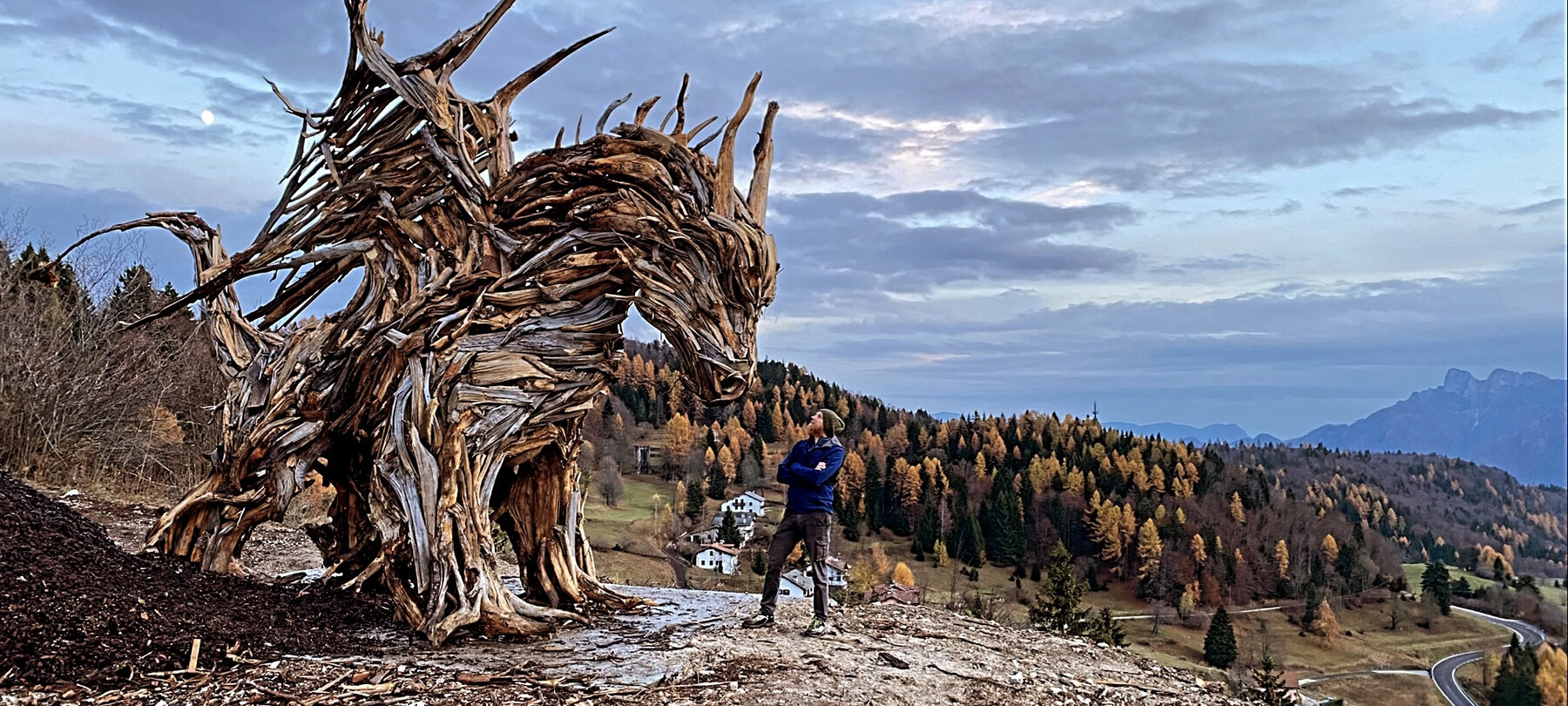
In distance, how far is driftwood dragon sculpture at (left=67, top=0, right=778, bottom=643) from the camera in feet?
26.7

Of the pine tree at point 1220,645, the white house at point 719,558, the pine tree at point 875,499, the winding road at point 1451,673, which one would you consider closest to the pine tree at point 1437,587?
the winding road at point 1451,673

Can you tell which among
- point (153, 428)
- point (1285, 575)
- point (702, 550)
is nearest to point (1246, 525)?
point (1285, 575)

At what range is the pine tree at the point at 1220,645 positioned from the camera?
4262cm

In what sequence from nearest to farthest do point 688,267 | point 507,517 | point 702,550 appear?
point 688,267 → point 507,517 → point 702,550

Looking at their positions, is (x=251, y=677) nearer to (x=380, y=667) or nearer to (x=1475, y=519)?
(x=380, y=667)

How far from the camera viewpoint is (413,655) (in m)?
7.18

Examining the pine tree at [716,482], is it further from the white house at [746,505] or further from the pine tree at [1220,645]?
the pine tree at [1220,645]

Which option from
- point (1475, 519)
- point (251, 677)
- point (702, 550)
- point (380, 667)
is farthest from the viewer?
point (1475, 519)

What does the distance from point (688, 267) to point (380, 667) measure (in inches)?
148

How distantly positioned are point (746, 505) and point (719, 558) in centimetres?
1055

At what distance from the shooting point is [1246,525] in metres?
58.1

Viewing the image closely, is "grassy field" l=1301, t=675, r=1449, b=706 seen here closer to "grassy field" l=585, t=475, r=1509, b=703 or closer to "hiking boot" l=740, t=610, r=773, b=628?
"grassy field" l=585, t=475, r=1509, b=703

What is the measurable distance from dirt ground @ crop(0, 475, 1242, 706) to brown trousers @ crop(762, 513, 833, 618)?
294mm

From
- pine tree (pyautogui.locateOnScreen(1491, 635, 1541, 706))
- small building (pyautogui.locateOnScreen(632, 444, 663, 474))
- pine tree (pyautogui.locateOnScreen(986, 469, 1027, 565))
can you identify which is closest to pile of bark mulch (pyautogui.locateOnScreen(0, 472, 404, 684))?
pine tree (pyautogui.locateOnScreen(1491, 635, 1541, 706))
